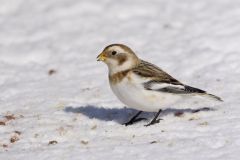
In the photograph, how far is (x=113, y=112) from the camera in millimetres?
7996

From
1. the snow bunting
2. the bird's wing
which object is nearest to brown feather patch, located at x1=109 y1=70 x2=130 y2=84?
the snow bunting

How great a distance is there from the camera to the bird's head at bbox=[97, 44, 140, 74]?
7.47 metres

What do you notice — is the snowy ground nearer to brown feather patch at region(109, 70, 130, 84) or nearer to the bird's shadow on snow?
the bird's shadow on snow

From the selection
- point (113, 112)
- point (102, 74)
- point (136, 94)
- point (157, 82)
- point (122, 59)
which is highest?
point (122, 59)

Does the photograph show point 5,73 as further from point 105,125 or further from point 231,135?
point 231,135

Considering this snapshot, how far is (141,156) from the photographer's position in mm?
6488

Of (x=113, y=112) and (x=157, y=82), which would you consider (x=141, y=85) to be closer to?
(x=157, y=82)

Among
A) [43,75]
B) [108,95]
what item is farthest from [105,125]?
[43,75]

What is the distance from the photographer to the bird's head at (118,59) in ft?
24.5

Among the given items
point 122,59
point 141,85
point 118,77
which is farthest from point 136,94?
point 122,59

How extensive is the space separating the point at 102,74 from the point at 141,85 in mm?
2155

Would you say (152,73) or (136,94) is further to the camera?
(152,73)

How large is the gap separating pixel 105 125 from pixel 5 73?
94.5 inches

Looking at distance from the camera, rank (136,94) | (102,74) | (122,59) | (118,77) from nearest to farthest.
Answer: (136,94), (118,77), (122,59), (102,74)
